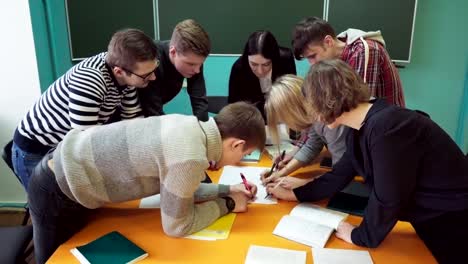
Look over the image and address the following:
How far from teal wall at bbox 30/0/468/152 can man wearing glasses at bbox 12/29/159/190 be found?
5.37 ft

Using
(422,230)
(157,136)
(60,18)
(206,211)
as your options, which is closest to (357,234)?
(422,230)

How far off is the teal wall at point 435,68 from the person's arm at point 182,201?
2300 mm

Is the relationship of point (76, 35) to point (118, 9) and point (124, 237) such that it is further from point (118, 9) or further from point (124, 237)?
point (124, 237)

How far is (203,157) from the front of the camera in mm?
1217

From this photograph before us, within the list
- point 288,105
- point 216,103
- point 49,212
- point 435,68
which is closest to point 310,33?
point 288,105

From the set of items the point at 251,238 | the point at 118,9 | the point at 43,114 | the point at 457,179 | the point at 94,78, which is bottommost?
the point at 251,238

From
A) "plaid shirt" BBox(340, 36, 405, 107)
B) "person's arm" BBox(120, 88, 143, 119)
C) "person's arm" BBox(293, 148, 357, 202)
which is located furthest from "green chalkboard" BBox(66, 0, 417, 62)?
"person's arm" BBox(293, 148, 357, 202)

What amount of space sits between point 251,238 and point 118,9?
113 inches

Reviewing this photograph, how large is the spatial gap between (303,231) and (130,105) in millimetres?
1006

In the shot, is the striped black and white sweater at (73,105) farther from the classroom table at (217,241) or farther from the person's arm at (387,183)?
the person's arm at (387,183)

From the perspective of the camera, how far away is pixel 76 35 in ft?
11.1

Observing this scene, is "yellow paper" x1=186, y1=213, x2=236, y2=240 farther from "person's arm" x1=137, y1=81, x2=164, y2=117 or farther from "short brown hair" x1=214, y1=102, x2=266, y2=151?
"person's arm" x1=137, y1=81, x2=164, y2=117

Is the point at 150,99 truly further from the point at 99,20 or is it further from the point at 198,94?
the point at 99,20

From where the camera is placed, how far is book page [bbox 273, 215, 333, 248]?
4.20 ft
